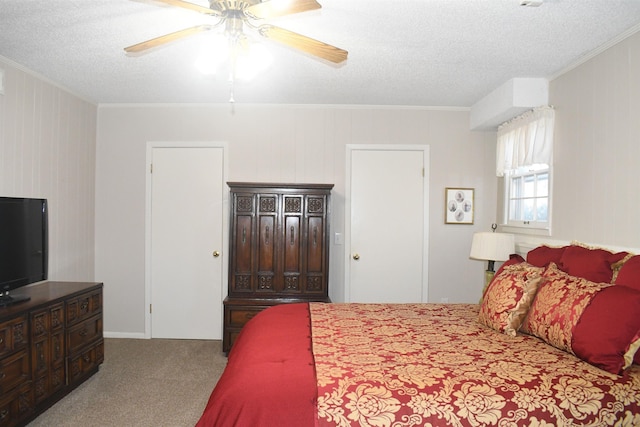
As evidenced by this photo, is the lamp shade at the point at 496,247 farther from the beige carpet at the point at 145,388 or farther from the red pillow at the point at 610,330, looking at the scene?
the beige carpet at the point at 145,388

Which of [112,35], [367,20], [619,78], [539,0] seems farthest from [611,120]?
[112,35]

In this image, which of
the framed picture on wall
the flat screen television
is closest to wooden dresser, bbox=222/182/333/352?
the framed picture on wall

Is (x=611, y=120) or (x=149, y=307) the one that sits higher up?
(x=611, y=120)

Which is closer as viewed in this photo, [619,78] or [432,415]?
[432,415]

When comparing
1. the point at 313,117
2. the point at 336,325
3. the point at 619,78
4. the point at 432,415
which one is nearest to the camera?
the point at 432,415

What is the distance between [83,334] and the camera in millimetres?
3191

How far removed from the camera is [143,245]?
4.36 meters

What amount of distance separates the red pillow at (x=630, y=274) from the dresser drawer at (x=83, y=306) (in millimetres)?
3522

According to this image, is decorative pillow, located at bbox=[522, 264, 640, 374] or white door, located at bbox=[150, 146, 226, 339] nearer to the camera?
decorative pillow, located at bbox=[522, 264, 640, 374]

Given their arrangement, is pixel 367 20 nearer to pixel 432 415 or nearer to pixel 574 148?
pixel 574 148

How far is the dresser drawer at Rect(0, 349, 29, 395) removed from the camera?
2.35 meters

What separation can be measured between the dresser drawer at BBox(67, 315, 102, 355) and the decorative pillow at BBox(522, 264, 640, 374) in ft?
10.2

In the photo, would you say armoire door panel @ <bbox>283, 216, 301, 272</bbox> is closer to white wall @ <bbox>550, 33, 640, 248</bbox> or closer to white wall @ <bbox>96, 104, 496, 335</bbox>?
white wall @ <bbox>96, 104, 496, 335</bbox>

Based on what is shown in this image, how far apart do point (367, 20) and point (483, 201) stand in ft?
8.62
